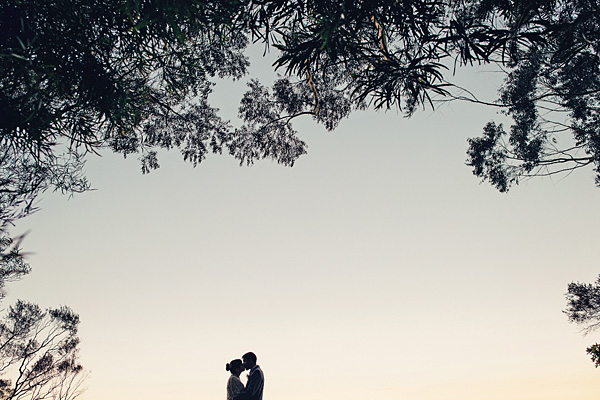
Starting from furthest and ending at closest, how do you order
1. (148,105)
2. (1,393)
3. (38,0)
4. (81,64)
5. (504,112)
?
(1,393) < (504,112) < (148,105) < (81,64) < (38,0)

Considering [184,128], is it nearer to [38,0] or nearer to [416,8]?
[38,0]

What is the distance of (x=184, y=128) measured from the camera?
46.7ft

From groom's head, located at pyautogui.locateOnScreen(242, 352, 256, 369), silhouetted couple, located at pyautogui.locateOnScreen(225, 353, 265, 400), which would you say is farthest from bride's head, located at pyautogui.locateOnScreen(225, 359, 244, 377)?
groom's head, located at pyautogui.locateOnScreen(242, 352, 256, 369)

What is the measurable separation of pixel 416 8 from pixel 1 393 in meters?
19.1

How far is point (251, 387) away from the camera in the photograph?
767cm

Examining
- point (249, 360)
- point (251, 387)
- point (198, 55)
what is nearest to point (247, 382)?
point (251, 387)

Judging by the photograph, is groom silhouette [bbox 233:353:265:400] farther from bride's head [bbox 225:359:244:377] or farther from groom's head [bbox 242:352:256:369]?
bride's head [bbox 225:359:244:377]

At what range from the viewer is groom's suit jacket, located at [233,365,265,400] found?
25.0 ft

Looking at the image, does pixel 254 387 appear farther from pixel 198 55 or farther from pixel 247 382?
pixel 198 55

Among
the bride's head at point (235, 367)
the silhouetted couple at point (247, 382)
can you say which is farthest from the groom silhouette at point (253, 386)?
the bride's head at point (235, 367)

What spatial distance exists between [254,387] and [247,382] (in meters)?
0.15

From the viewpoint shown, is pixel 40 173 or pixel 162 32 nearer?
pixel 162 32

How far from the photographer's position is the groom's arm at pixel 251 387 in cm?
762

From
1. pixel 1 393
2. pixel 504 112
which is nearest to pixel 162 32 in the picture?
pixel 504 112
